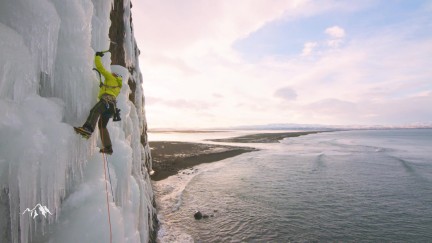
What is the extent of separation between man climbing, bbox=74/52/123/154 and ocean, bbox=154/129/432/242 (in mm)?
10644

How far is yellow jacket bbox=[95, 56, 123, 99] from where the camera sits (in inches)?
229

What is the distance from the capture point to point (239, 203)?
21359 mm

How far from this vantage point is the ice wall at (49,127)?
162 inches

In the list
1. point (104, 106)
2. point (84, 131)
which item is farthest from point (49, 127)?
point (104, 106)

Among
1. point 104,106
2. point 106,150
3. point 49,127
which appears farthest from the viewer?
point 106,150

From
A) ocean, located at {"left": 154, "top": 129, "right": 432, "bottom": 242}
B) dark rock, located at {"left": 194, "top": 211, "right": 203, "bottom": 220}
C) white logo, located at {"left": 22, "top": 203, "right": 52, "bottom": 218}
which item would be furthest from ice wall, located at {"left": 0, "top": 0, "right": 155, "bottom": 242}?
dark rock, located at {"left": 194, "top": 211, "right": 203, "bottom": 220}

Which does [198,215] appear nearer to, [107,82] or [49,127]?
[107,82]

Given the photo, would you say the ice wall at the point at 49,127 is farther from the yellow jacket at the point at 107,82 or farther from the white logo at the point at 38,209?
the yellow jacket at the point at 107,82

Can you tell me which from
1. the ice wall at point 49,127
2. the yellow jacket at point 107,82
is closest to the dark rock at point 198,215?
the ice wall at point 49,127

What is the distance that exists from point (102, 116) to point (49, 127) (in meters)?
1.37

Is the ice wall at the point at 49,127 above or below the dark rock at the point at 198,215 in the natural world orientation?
above

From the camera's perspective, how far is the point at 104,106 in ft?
19.0

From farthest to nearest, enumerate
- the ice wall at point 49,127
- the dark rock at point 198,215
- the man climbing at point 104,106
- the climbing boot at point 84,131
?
1. the dark rock at point 198,215
2. the man climbing at point 104,106
3. the climbing boot at point 84,131
4. the ice wall at point 49,127

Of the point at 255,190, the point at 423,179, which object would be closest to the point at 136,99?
the point at 255,190
